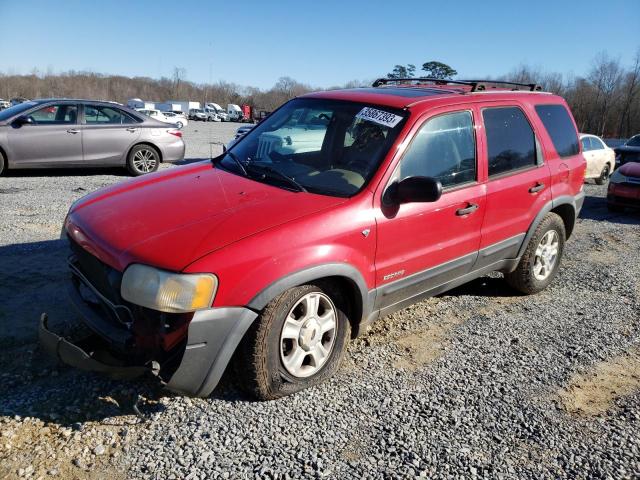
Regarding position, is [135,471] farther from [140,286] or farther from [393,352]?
[393,352]

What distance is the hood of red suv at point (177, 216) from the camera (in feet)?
8.95

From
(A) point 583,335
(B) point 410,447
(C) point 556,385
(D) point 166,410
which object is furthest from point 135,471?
(A) point 583,335

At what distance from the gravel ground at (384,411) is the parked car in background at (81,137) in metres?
5.81

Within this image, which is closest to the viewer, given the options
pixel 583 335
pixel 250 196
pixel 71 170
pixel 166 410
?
pixel 166 410

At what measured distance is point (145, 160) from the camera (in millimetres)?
10797

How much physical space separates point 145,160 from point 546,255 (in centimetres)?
839

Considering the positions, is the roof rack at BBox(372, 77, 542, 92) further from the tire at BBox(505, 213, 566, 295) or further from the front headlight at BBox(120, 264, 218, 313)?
the front headlight at BBox(120, 264, 218, 313)

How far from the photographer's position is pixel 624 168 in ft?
31.9

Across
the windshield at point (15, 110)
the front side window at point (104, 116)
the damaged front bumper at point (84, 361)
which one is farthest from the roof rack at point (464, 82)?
the windshield at point (15, 110)

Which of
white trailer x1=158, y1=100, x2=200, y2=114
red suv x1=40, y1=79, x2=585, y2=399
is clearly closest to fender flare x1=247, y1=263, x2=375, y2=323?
red suv x1=40, y1=79, x2=585, y2=399

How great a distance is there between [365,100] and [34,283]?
10.5ft

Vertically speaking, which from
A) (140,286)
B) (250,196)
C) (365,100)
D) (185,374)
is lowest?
(185,374)

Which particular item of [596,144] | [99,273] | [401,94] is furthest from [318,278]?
[596,144]

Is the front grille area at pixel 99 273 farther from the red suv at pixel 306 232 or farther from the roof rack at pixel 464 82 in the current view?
the roof rack at pixel 464 82
